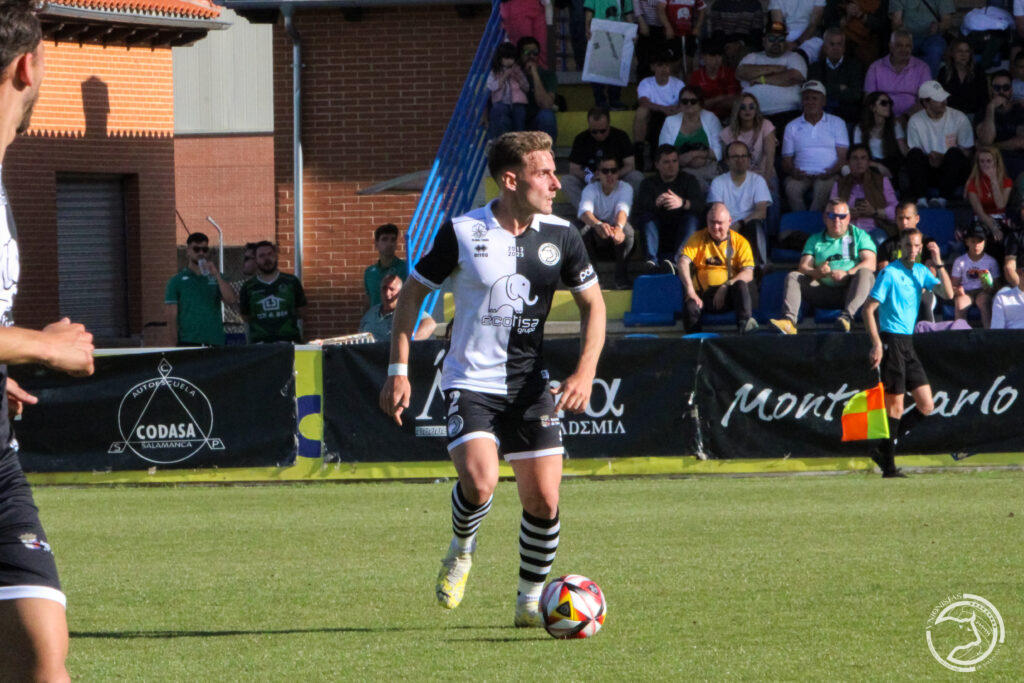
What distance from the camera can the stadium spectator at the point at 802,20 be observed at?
697 inches

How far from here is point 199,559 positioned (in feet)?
29.7

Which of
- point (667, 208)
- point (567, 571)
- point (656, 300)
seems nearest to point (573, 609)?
point (567, 571)

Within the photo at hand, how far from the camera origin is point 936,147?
1666 cm

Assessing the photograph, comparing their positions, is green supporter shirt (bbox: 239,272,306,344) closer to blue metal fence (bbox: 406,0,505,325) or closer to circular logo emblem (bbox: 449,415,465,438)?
blue metal fence (bbox: 406,0,505,325)

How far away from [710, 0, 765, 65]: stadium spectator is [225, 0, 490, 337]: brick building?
14.6 ft

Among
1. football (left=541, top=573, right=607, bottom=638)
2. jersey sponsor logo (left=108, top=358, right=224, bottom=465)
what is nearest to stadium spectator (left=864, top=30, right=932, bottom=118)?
jersey sponsor logo (left=108, top=358, right=224, bottom=465)

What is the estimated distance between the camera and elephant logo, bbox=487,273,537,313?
653 cm

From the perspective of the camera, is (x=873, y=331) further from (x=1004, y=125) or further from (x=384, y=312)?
(x=384, y=312)

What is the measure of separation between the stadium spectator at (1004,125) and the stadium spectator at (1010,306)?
247 centimetres

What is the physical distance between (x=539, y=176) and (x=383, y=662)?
2.23 meters

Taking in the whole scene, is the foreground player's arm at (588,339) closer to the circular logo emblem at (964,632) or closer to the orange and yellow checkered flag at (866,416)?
the circular logo emblem at (964,632)

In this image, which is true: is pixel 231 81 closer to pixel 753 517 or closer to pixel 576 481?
pixel 576 481

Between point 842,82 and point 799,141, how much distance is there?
1.28 m

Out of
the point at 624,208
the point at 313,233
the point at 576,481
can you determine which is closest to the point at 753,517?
the point at 576,481
